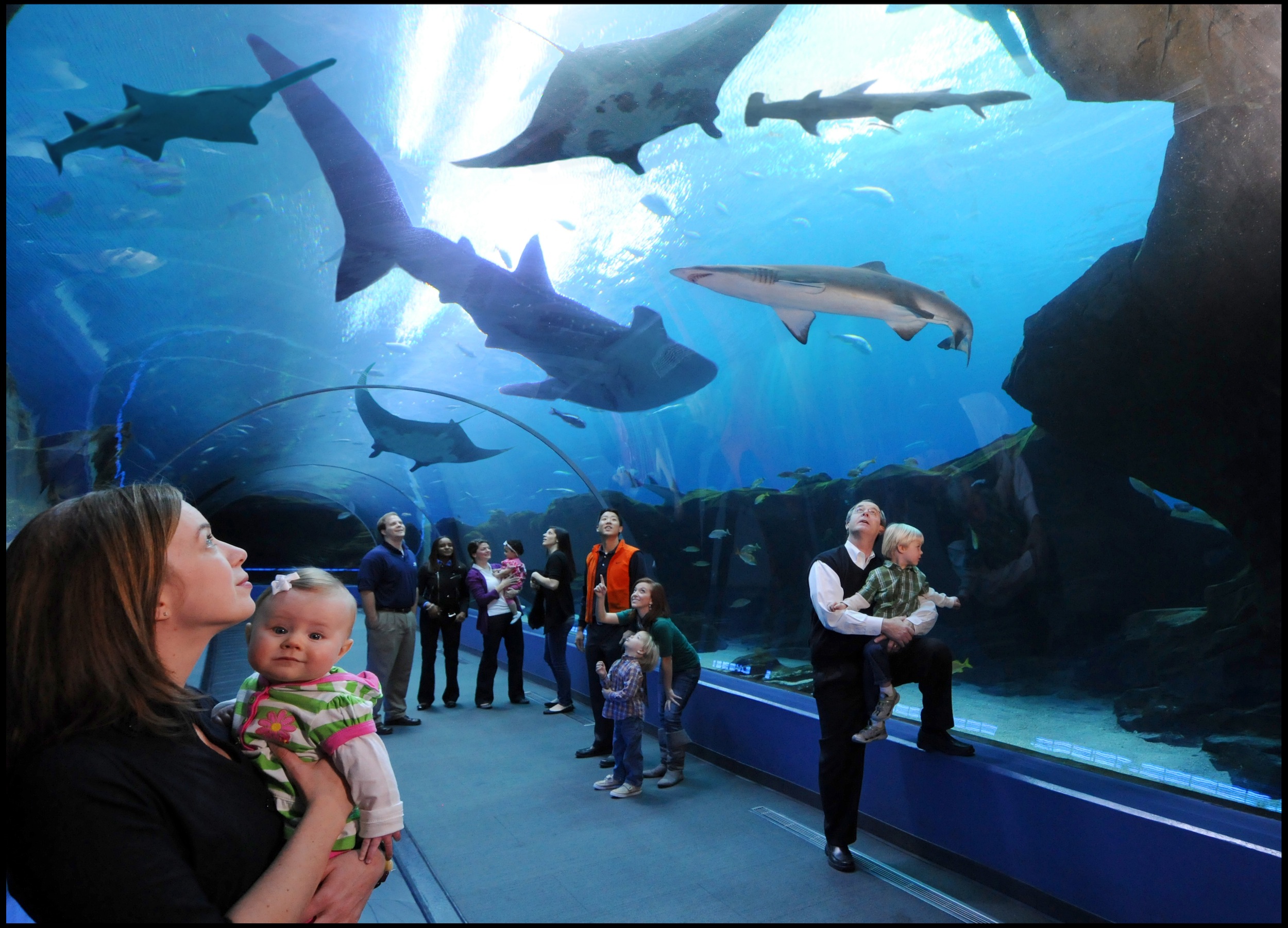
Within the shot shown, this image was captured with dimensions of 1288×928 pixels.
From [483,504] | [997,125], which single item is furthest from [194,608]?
[483,504]

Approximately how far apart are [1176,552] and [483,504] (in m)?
15.0

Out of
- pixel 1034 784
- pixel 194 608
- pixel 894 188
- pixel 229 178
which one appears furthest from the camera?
pixel 894 188

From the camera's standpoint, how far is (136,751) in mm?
1020

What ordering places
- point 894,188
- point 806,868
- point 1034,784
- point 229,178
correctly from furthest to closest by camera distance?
1. point 894,188
2. point 229,178
3. point 806,868
4. point 1034,784

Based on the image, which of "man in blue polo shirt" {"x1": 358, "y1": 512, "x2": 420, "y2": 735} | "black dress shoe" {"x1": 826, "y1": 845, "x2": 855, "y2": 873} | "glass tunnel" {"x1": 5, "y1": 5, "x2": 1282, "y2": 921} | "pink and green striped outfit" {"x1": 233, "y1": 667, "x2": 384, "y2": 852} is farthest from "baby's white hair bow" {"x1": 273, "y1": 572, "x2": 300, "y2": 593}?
"man in blue polo shirt" {"x1": 358, "y1": 512, "x2": 420, "y2": 735}

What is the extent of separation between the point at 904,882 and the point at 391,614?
5.33 metres

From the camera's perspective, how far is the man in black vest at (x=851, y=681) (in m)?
3.70

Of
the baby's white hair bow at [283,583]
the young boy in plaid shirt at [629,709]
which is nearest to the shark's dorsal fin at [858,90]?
the young boy in plaid shirt at [629,709]

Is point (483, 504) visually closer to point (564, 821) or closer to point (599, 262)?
point (599, 262)

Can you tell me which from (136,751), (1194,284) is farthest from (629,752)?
(1194,284)

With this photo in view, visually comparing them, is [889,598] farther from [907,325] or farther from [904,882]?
[907,325]

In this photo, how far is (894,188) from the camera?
7.62m

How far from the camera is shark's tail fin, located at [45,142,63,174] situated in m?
5.58

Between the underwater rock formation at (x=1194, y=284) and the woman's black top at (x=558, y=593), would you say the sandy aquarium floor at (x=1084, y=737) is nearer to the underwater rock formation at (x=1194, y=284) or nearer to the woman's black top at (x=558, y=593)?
the underwater rock formation at (x=1194, y=284)
